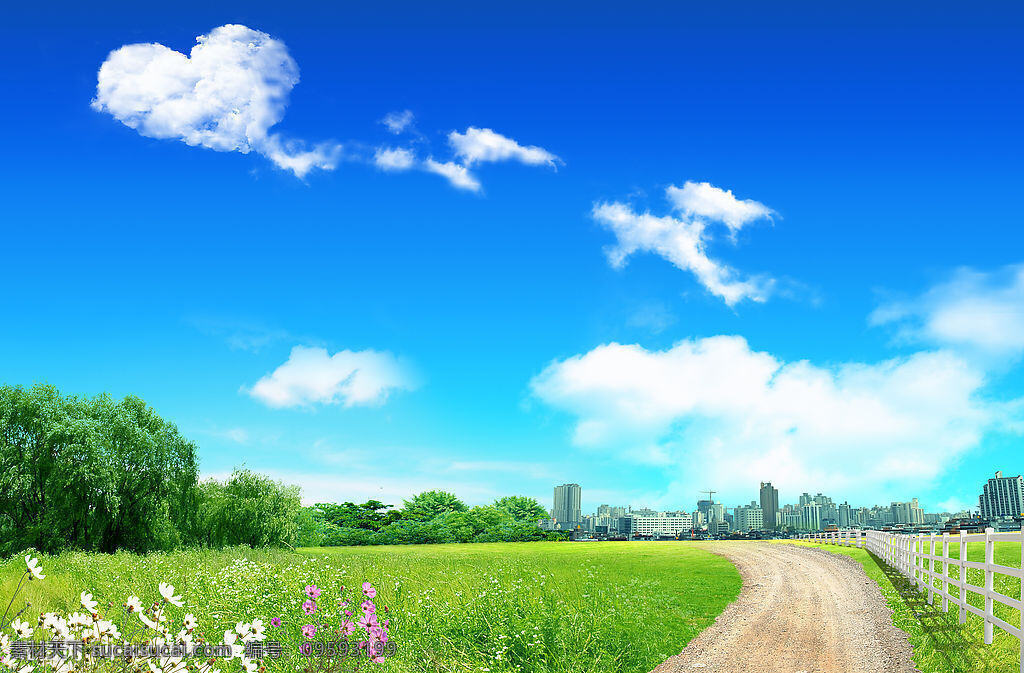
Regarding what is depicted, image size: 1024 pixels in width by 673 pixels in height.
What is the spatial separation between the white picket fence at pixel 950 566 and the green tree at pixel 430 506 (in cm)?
6209

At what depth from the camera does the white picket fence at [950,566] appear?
36.7ft

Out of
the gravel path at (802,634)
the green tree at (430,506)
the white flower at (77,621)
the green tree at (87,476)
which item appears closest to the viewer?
the white flower at (77,621)

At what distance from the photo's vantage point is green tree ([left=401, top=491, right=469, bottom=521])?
8956 centimetres

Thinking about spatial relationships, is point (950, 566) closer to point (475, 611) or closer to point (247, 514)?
point (475, 611)

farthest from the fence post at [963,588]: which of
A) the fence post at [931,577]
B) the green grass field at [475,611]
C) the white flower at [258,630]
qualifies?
the white flower at [258,630]

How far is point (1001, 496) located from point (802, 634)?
147m

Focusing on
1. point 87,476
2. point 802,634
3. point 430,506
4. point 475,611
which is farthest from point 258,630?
point 430,506

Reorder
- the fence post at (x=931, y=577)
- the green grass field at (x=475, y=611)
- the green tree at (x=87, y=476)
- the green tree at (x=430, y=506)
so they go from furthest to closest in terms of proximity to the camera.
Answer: the green tree at (x=430, y=506) < the green tree at (x=87, y=476) < the fence post at (x=931, y=577) < the green grass field at (x=475, y=611)

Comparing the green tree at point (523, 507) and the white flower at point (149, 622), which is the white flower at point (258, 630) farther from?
the green tree at point (523, 507)

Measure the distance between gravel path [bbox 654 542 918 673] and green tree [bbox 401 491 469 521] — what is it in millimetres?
71707

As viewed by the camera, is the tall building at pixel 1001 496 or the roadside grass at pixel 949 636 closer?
the roadside grass at pixel 949 636

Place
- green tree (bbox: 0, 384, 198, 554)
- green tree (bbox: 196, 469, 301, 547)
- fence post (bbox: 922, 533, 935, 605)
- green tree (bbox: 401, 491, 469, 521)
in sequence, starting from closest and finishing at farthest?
fence post (bbox: 922, 533, 935, 605) < green tree (bbox: 0, 384, 198, 554) < green tree (bbox: 196, 469, 301, 547) < green tree (bbox: 401, 491, 469, 521)

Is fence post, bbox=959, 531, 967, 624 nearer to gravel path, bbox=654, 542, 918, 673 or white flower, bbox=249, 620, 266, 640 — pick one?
gravel path, bbox=654, 542, 918, 673

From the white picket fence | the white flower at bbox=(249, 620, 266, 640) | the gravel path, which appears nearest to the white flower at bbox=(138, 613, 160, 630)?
the white flower at bbox=(249, 620, 266, 640)
